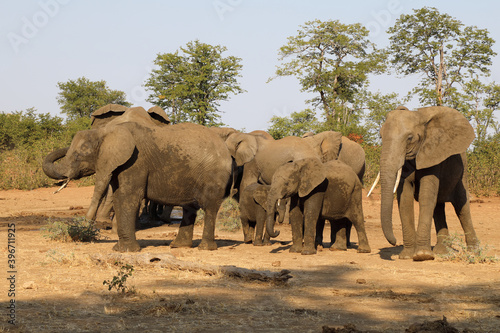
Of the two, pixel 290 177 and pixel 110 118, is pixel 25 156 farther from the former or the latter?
pixel 290 177

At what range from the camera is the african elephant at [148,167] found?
10883 mm

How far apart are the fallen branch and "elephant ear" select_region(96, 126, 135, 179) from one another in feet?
6.76

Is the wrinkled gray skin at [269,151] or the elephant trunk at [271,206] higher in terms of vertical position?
the wrinkled gray skin at [269,151]

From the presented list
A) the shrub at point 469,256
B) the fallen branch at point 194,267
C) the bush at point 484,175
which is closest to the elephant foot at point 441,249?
the shrub at point 469,256

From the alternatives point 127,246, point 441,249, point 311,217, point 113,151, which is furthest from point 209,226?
point 441,249

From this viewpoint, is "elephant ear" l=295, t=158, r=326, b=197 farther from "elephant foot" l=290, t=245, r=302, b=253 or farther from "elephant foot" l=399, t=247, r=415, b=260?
"elephant foot" l=399, t=247, r=415, b=260

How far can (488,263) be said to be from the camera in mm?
10055

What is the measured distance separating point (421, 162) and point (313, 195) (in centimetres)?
217

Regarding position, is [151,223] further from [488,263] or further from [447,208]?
[447,208]

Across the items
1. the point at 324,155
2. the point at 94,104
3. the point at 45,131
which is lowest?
the point at 324,155

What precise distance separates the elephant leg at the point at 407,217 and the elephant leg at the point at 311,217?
1509 millimetres

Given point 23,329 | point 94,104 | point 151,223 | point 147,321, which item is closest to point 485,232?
point 151,223

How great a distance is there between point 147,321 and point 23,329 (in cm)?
111

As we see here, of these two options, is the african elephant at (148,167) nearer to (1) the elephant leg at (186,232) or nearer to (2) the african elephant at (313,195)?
(1) the elephant leg at (186,232)
